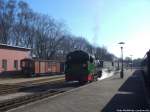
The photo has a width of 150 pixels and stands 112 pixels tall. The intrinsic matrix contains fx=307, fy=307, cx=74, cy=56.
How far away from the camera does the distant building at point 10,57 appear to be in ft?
153

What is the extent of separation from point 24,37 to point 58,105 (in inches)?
2922

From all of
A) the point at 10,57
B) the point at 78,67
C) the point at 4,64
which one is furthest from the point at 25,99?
the point at 10,57

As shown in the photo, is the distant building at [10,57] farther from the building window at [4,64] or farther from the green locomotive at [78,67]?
the green locomotive at [78,67]

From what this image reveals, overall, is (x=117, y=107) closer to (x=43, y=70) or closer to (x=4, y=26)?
(x=43, y=70)

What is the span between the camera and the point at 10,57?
4928cm

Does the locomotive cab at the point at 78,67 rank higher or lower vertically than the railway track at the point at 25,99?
higher

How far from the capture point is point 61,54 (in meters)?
103

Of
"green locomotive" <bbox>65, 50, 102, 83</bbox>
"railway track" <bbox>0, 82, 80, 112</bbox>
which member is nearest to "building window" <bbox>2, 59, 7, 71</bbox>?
"green locomotive" <bbox>65, 50, 102, 83</bbox>

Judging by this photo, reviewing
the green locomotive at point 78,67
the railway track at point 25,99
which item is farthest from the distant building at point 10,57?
the railway track at point 25,99

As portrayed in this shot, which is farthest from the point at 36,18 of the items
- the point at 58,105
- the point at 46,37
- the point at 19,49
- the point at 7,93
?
the point at 58,105

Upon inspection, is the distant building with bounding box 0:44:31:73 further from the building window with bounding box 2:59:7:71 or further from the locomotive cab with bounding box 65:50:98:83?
the locomotive cab with bounding box 65:50:98:83

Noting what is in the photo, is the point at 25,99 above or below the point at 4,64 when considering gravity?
below

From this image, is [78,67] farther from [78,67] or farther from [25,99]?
[25,99]

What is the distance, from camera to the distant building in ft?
153
